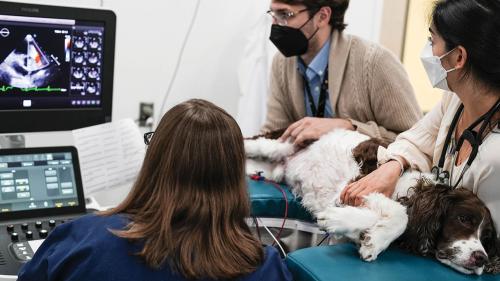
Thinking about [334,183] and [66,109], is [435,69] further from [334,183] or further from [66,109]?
[66,109]

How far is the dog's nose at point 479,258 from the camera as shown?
1253mm

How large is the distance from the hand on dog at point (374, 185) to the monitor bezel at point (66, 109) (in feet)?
2.58

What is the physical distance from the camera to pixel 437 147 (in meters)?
1.60

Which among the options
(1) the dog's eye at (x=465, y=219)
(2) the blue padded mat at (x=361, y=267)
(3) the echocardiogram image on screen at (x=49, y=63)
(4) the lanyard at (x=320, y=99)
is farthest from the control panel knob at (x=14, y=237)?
(4) the lanyard at (x=320, y=99)

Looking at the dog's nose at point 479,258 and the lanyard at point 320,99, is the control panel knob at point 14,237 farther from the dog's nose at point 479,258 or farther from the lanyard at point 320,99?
the lanyard at point 320,99

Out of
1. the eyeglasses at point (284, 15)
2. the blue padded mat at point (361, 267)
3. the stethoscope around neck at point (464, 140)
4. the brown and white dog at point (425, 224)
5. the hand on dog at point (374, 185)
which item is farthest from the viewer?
the eyeglasses at point (284, 15)

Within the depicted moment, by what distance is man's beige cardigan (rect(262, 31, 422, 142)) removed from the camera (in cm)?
210

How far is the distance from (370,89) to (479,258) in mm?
999

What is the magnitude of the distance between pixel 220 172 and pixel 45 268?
0.40 metres

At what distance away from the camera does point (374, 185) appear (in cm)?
156

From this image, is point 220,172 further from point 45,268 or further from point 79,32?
point 79,32

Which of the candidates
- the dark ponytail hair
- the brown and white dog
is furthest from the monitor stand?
the dark ponytail hair

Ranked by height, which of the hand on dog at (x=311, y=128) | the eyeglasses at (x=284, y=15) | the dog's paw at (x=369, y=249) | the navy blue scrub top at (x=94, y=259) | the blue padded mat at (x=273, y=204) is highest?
the eyeglasses at (x=284, y=15)

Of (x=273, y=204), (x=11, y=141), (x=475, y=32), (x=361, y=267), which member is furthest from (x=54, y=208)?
(x=475, y=32)
